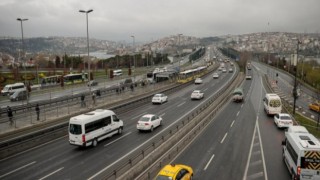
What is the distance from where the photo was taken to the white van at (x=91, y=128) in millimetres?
23391

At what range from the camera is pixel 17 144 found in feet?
76.6

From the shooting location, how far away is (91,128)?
79.7ft

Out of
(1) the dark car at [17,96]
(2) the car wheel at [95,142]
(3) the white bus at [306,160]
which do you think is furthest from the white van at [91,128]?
(1) the dark car at [17,96]

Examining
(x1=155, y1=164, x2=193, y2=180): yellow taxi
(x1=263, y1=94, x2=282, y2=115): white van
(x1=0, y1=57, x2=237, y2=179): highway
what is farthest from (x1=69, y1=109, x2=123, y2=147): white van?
(x1=263, y1=94, x2=282, y2=115): white van

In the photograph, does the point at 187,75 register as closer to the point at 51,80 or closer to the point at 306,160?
the point at 51,80

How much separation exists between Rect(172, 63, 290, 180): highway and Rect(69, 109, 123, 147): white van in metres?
7.63

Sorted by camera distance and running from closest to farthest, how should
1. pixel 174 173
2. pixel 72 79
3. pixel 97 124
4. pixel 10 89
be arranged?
pixel 174 173 < pixel 97 124 < pixel 10 89 < pixel 72 79

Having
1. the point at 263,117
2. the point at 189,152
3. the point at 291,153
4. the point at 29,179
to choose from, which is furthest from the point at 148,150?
the point at 263,117

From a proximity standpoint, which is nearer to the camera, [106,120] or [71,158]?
[71,158]

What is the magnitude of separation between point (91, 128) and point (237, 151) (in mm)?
12184

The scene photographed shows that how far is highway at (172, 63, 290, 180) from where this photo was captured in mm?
18825

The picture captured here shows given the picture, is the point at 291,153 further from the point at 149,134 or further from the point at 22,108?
the point at 22,108

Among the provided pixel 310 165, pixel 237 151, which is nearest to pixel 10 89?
pixel 237 151

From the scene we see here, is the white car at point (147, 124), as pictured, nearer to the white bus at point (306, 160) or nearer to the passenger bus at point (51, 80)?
the white bus at point (306, 160)
